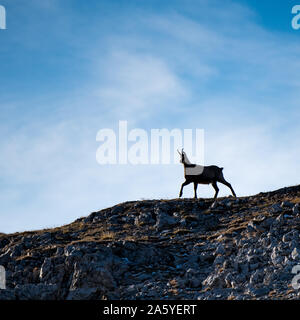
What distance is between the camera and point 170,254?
25547 millimetres

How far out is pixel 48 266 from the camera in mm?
25094

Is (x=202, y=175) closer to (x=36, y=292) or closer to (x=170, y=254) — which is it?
(x=170, y=254)

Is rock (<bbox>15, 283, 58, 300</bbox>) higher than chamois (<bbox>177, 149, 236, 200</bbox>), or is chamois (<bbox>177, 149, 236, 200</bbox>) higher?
chamois (<bbox>177, 149, 236, 200</bbox>)

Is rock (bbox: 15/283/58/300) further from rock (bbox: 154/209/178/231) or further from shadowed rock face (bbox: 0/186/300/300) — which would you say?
rock (bbox: 154/209/178/231)

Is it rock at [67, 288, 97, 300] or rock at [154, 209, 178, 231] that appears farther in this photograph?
rock at [154, 209, 178, 231]

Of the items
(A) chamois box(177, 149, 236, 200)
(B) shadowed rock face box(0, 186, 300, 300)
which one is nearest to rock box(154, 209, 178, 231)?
(B) shadowed rock face box(0, 186, 300, 300)

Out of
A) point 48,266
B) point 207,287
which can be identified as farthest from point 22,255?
point 207,287

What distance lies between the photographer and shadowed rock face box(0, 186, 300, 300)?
71.9 feet

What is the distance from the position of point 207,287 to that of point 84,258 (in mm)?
6203

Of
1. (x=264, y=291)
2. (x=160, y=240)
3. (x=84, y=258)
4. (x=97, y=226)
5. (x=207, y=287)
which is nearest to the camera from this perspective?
→ (x=264, y=291)

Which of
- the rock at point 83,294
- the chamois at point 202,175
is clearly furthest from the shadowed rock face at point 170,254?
the chamois at point 202,175

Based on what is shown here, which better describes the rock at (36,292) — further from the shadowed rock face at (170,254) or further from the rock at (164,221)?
the rock at (164,221)

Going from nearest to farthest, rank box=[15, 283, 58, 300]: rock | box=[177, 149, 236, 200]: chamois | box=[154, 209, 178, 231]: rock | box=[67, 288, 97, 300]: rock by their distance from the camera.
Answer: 1. box=[67, 288, 97, 300]: rock
2. box=[15, 283, 58, 300]: rock
3. box=[154, 209, 178, 231]: rock
4. box=[177, 149, 236, 200]: chamois
